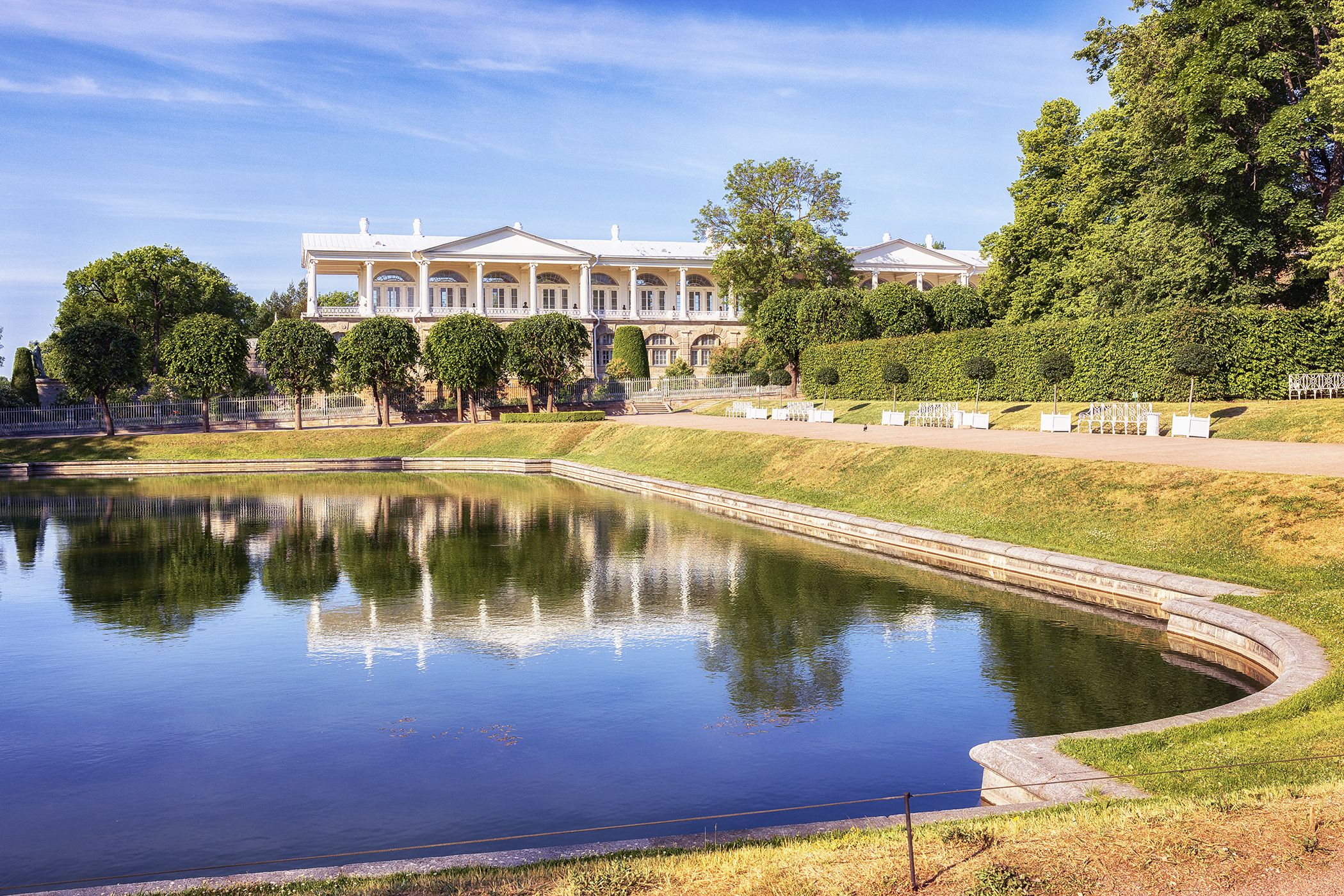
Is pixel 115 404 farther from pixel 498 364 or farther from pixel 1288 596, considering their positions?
pixel 1288 596

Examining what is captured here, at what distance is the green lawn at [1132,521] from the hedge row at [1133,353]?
3.62 m

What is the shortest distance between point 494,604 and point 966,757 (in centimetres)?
752

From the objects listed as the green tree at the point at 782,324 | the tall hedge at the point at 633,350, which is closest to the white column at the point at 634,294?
the tall hedge at the point at 633,350

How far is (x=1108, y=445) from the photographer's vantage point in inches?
913

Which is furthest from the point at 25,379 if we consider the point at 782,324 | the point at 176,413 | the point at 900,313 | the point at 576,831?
the point at 576,831

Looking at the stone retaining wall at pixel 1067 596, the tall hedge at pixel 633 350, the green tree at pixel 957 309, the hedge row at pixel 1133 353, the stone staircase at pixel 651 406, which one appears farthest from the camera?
the tall hedge at pixel 633 350

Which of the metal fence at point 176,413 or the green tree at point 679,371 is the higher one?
the green tree at point 679,371

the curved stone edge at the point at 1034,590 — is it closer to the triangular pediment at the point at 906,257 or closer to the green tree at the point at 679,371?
the green tree at the point at 679,371

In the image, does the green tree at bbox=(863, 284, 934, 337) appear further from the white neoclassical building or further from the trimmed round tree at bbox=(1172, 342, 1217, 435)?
the trimmed round tree at bbox=(1172, 342, 1217, 435)

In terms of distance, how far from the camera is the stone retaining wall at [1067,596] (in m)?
6.93

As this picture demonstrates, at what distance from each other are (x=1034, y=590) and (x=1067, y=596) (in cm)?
53

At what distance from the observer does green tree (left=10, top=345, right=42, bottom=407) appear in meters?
53.8

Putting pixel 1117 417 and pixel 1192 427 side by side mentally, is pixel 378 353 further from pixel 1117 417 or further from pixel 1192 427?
pixel 1192 427

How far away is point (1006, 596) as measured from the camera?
13703mm
